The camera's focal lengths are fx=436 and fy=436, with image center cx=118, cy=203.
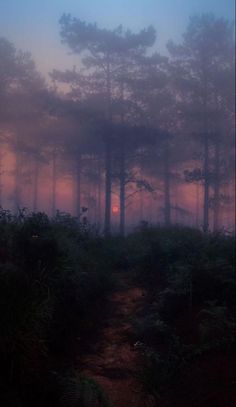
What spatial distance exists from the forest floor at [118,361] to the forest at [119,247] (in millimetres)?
28

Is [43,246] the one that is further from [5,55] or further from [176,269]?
[5,55]

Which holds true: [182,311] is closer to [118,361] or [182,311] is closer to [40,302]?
[118,361]

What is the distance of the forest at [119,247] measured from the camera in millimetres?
6148

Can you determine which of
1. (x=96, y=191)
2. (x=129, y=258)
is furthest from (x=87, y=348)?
(x=96, y=191)

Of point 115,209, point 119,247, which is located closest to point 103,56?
point 119,247

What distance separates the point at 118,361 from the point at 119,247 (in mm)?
8270

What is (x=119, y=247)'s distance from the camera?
51.2ft

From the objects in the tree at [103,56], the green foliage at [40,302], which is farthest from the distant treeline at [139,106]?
the green foliage at [40,302]

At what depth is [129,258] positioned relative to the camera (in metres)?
13.6

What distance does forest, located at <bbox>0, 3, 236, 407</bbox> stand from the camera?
615 centimetres

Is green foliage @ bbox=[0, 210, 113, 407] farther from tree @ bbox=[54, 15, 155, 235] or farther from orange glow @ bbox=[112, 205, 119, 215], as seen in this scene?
orange glow @ bbox=[112, 205, 119, 215]

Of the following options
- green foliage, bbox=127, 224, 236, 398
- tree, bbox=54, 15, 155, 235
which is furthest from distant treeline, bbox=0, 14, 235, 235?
green foliage, bbox=127, 224, 236, 398

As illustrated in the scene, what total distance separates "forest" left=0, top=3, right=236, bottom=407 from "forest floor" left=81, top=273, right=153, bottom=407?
0.03 metres

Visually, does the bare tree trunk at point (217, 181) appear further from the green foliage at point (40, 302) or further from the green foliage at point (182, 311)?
the green foliage at point (40, 302)
